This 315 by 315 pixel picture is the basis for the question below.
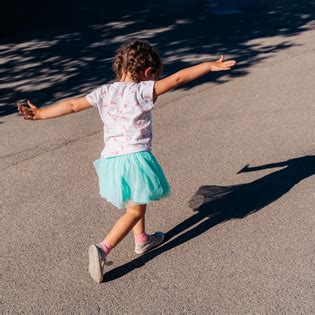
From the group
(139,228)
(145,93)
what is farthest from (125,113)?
(139,228)

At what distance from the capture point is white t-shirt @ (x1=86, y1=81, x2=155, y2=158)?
3920 millimetres

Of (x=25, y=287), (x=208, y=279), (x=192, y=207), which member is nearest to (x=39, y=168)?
(x=192, y=207)

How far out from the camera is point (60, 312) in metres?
3.77

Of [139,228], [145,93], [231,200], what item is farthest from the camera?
[231,200]

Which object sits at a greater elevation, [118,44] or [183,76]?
[183,76]

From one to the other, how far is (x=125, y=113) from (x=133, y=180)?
1.38 ft

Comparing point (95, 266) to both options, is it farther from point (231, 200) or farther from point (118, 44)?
point (118, 44)

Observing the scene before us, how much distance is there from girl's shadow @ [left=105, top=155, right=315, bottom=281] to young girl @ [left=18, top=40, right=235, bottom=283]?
42 cm

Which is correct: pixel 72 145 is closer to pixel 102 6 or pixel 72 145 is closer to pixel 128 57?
pixel 128 57

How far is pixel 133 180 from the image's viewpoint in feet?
13.1

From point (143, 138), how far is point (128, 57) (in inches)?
20.3

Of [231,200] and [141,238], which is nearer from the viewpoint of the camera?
[141,238]

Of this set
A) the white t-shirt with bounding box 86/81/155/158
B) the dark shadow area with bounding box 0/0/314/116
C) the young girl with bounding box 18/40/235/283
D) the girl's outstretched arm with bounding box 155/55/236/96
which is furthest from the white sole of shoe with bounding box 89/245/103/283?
the dark shadow area with bounding box 0/0/314/116

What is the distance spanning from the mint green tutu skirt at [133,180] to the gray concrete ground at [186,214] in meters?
0.51
